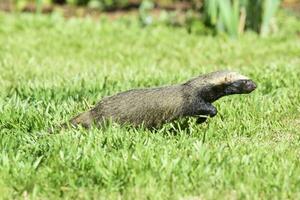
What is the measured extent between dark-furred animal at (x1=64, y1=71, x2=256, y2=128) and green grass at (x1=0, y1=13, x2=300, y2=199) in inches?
4.4

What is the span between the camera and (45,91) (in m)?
6.23

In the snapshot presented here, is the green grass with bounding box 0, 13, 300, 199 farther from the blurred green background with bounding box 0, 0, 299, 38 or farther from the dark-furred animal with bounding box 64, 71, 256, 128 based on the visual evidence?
the blurred green background with bounding box 0, 0, 299, 38

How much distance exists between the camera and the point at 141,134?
4664 millimetres

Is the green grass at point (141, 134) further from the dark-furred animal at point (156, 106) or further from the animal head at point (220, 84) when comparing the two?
the animal head at point (220, 84)

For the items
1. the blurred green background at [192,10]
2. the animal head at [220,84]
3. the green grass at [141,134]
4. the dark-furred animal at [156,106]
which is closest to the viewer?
the green grass at [141,134]

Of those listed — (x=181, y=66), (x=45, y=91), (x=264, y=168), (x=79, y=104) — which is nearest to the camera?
(x=264, y=168)

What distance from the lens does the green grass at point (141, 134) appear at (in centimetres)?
382

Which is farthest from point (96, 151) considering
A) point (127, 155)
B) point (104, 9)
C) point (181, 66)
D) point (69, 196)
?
point (104, 9)

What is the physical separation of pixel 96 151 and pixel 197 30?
20.3 ft

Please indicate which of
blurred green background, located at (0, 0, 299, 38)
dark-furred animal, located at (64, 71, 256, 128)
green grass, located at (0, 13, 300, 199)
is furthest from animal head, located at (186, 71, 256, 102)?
blurred green background, located at (0, 0, 299, 38)

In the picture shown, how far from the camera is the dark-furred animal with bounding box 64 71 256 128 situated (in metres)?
4.83

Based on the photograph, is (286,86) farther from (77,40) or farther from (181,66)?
(77,40)

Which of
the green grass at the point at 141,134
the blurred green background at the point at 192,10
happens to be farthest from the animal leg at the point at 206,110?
the blurred green background at the point at 192,10

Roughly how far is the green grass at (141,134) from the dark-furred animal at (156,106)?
4.4 inches
